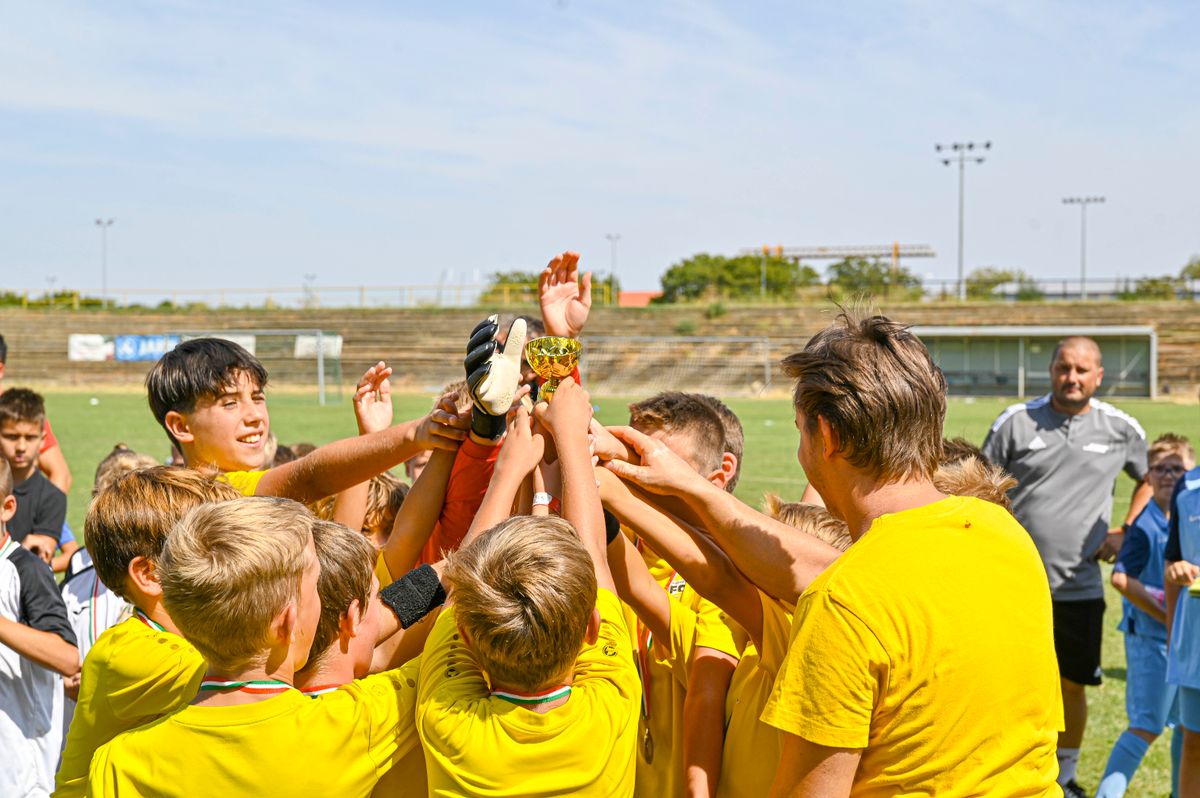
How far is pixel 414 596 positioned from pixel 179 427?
138cm

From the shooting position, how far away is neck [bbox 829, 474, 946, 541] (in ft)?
6.22

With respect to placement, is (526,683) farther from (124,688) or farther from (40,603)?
(40,603)

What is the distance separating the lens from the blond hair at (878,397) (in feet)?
6.05

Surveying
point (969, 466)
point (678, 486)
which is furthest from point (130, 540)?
point (969, 466)

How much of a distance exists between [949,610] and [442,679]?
963mm

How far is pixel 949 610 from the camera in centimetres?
171

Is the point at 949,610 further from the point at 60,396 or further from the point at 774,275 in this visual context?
the point at 774,275

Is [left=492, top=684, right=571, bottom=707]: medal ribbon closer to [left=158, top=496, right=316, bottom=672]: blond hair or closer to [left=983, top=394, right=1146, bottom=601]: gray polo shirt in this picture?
[left=158, top=496, right=316, bottom=672]: blond hair

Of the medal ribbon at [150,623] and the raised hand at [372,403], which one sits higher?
the raised hand at [372,403]

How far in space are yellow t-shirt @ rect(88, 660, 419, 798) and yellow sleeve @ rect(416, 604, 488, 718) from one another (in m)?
0.12

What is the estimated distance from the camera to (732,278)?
53.8 meters

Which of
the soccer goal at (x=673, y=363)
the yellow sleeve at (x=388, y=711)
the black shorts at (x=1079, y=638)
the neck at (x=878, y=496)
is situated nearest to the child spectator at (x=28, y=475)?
the yellow sleeve at (x=388, y=711)

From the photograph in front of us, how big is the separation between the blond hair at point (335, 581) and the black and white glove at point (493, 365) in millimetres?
411

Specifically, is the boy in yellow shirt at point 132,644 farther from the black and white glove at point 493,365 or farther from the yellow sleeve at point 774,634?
the yellow sleeve at point 774,634
